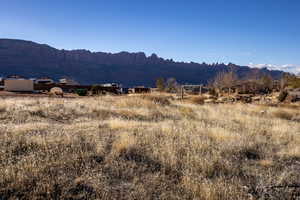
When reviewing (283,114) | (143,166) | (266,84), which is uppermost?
(266,84)

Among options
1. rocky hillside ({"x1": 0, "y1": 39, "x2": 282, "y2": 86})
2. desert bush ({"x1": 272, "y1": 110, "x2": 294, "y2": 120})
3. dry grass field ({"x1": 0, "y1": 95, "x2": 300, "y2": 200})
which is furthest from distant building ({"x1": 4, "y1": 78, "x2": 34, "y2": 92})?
rocky hillside ({"x1": 0, "y1": 39, "x2": 282, "y2": 86})

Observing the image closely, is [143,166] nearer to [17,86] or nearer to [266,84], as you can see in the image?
[17,86]

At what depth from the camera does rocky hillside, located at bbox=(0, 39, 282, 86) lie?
118344mm

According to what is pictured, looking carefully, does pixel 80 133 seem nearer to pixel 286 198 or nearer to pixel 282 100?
pixel 286 198

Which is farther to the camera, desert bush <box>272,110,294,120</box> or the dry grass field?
desert bush <box>272,110,294,120</box>

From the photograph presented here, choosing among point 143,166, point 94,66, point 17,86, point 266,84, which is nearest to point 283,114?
point 143,166

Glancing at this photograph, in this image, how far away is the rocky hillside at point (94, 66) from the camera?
11834 cm

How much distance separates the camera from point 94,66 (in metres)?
143

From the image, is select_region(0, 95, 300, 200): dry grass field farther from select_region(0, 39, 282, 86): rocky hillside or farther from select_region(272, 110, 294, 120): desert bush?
select_region(0, 39, 282, 86): rocky hillside

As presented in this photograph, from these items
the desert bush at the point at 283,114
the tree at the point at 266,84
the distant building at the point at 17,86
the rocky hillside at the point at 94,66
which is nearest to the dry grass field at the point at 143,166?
the desert bush at the point at 283,114

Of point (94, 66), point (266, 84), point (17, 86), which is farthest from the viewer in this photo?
point (94, 66)

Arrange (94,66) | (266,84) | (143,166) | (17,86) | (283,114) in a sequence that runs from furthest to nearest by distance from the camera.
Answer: (94,66)
(266,84)
(17,86)
(283,114)
(143,166)

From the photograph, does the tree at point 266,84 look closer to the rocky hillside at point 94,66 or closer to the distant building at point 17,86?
the distant building at point 17,86

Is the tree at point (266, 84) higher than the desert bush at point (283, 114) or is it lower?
higher
